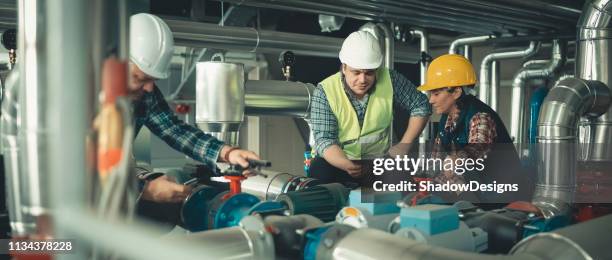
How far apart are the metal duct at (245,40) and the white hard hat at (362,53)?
98cm

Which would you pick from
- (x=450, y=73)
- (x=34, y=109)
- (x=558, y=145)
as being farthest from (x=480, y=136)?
(x=34, y=109)

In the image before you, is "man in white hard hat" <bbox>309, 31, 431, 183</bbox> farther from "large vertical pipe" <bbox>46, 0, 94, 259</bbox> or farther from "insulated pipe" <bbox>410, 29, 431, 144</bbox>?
"large vertical pipe" <bbox>46, 0, 94, 259</bbox>

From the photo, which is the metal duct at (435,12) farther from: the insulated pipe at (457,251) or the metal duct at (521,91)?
the insulated pipe at (457,251)

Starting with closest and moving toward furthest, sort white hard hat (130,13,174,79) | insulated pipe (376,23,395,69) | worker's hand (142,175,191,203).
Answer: white hard hat (130,13,174,79), worker's hand (142,175,191,203), insulated pipe (376,23,395,69)

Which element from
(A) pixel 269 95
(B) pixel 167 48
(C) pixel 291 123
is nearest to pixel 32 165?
(B) pixel 167 48

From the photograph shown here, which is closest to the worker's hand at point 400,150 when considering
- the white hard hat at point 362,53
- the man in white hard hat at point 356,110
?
the man in white hard hat at point 356,110

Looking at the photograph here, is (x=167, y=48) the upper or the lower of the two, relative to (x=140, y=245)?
upper

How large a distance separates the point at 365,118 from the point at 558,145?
31.3 inches

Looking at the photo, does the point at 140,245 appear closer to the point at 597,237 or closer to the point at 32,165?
the point at 32,165

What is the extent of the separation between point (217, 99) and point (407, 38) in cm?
223

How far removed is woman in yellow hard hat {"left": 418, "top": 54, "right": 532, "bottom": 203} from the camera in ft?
7.23

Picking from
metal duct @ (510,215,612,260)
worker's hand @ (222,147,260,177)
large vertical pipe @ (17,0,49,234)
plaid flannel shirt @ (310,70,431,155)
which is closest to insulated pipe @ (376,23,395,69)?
plaid flannel shirt @ (310,70,431,155)

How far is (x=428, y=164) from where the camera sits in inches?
88.6

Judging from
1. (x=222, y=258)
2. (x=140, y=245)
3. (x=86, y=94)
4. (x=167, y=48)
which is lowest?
(x=222, y=258)
